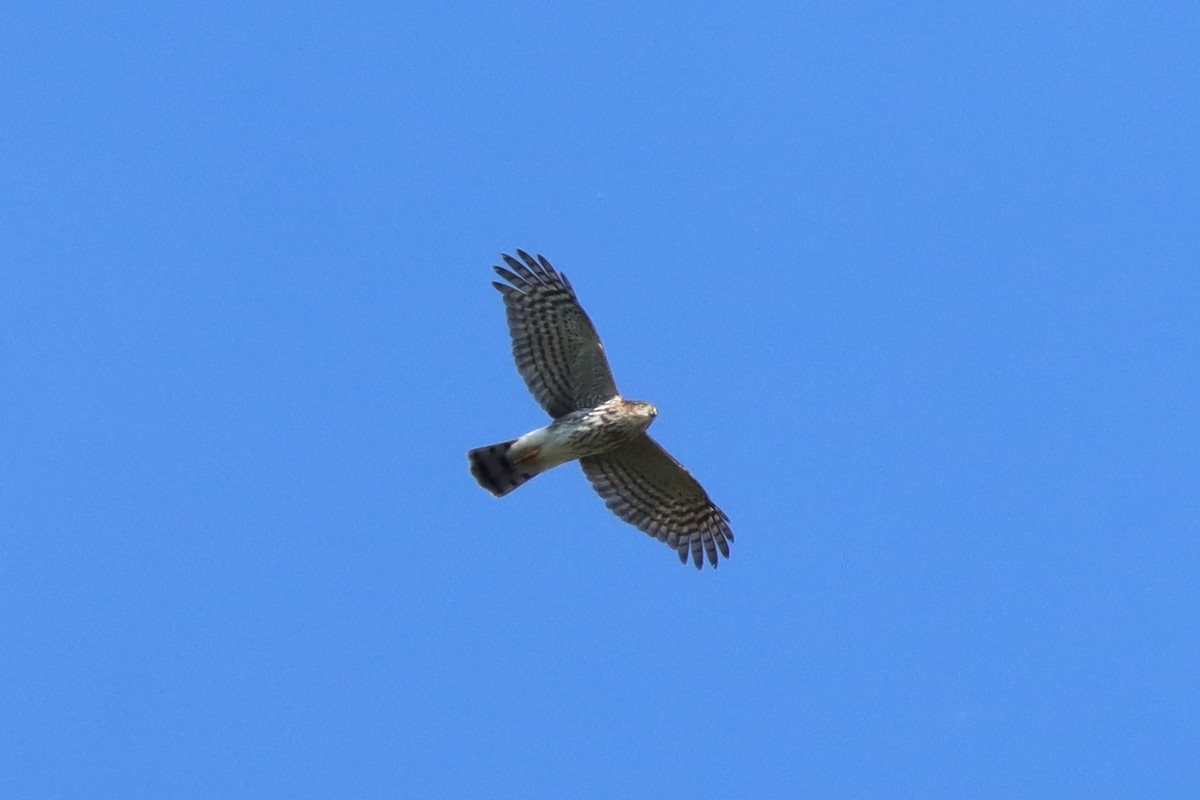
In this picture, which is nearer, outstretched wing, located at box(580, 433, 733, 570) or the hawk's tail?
the hawk's tail

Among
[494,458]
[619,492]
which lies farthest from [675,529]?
[494,458]

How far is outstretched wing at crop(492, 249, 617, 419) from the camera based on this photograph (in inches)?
794

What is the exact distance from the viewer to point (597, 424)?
20.0m

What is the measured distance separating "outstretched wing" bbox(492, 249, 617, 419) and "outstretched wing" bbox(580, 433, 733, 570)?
29.2 inches

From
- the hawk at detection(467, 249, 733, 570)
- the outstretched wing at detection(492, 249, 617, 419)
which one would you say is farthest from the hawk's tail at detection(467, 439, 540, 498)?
the outstretched wing at detection(492, 249, 617, 419)

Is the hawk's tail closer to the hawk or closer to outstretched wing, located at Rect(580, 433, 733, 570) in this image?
the hawk

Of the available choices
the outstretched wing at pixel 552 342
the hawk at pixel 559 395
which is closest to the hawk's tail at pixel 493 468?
the hawk at pixel 559 395

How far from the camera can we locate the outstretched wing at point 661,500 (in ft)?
68.2

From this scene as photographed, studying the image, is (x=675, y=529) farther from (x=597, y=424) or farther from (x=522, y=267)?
(x=522, y=267)

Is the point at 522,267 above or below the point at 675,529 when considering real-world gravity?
above

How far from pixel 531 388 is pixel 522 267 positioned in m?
1.16

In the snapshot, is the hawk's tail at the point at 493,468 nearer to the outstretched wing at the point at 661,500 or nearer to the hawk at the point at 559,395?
the hawk at the point at 559,395

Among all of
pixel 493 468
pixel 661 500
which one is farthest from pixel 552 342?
pixel 661 500

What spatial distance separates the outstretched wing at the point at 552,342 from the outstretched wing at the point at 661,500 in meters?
0.74
